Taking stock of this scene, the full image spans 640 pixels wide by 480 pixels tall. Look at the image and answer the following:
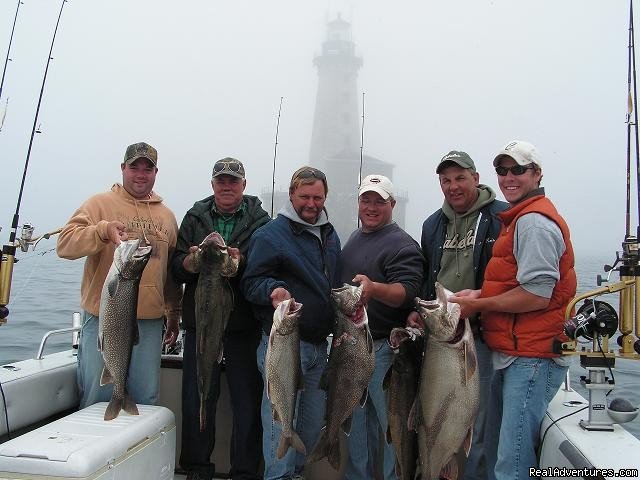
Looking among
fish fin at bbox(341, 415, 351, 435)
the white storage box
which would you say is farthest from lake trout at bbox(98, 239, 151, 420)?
fish fin at bbox(341, 415, 351, 435)

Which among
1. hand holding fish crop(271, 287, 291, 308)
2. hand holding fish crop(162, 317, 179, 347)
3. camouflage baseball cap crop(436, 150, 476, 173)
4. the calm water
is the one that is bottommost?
the calm water

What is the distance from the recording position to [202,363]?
4289 mm

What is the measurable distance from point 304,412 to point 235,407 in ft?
2.12

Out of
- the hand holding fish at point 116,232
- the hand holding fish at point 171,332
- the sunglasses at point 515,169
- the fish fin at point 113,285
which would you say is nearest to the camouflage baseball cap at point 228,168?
the hand holding fish at point 116,232

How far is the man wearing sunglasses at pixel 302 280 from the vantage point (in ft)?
13.7

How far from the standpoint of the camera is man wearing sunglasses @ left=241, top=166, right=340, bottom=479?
417cm

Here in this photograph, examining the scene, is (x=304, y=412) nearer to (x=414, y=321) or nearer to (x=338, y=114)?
(x=414, y=321)

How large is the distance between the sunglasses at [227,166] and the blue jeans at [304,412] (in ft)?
4.41

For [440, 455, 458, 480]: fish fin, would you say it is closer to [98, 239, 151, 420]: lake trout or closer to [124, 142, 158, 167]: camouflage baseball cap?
[98, 239, 151, 420]: lake trout

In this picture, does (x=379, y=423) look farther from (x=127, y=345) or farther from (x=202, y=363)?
(x=127, y=345)

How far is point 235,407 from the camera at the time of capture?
4.65 metres

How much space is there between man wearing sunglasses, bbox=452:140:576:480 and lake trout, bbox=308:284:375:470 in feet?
2.20

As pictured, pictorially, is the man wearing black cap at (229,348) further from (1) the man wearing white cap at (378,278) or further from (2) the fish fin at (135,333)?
(1) the man wearing white cap at (378,278)

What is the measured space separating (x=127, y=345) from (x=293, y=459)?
146 cm
